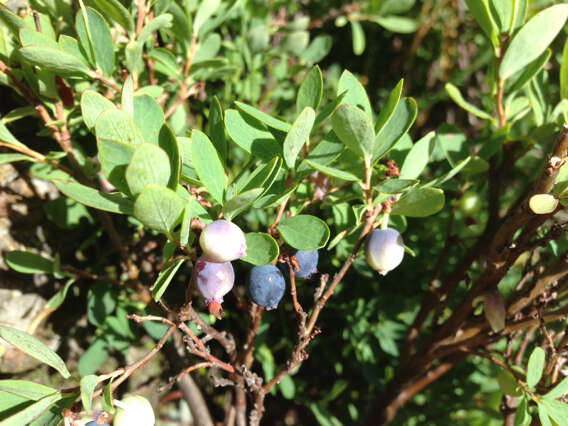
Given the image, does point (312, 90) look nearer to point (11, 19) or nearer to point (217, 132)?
point (217, 132)

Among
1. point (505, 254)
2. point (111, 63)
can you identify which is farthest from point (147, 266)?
point (505, 254)

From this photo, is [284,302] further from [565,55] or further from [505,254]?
[565,55]

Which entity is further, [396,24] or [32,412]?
[396,24]

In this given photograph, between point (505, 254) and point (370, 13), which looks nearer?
point (505, 254)

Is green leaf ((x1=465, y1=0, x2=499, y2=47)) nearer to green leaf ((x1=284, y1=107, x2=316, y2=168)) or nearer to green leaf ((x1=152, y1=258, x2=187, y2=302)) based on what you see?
green leaf ((x1=284, y1=107, x2=316, y2=168))

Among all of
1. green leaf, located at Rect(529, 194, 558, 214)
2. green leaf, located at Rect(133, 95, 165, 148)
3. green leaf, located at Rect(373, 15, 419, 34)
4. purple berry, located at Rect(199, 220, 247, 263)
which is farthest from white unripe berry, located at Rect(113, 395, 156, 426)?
green leaf, located at Rect(373, 15, 419, 34)

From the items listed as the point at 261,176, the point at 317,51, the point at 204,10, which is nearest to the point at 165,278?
the point at 261,176
